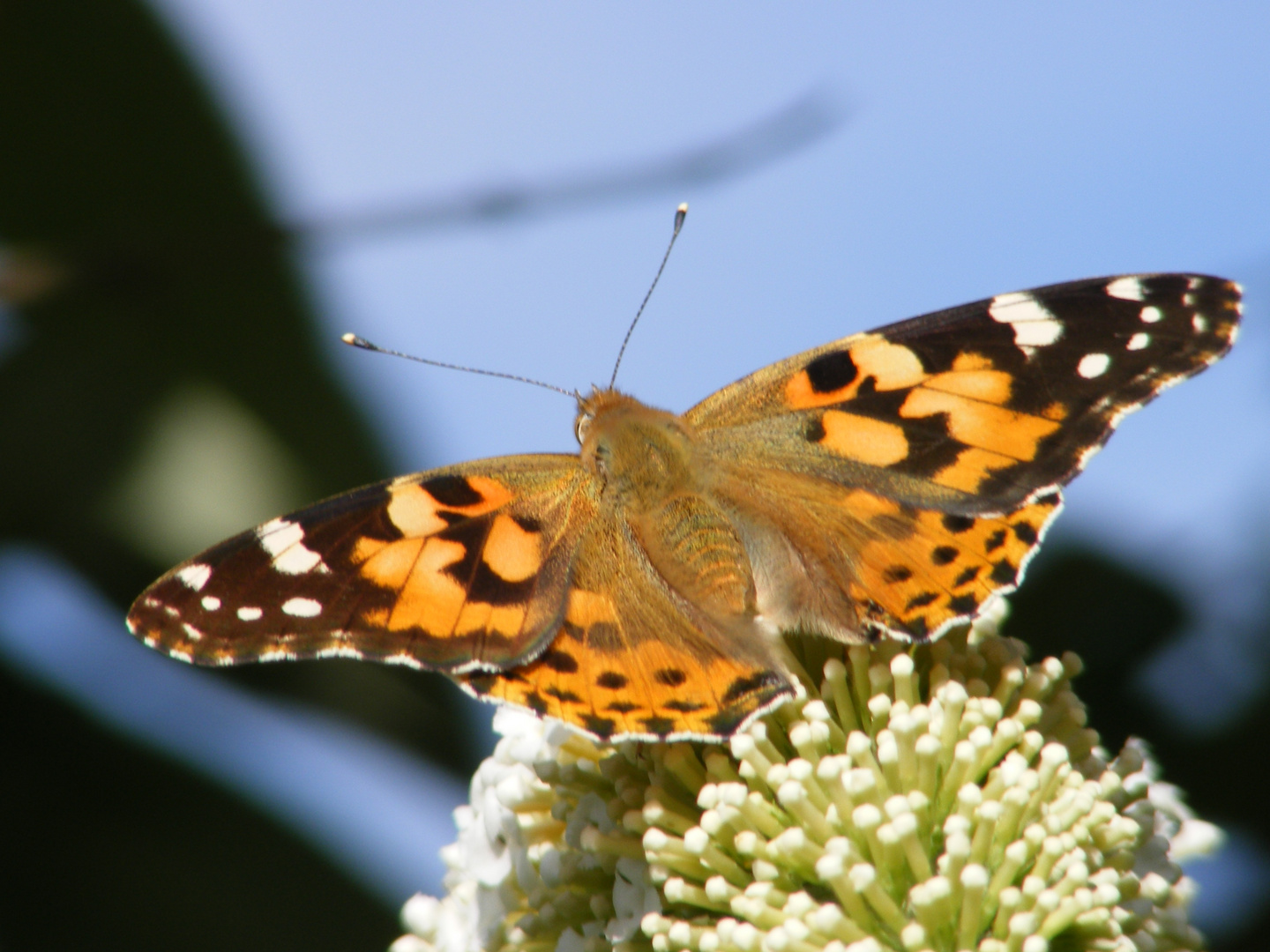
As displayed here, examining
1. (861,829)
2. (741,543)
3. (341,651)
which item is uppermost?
(741,543)

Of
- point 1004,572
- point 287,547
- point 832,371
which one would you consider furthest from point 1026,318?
point 287,547

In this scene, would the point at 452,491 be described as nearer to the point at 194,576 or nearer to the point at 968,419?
the point at 194,576

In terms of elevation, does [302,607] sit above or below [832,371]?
below

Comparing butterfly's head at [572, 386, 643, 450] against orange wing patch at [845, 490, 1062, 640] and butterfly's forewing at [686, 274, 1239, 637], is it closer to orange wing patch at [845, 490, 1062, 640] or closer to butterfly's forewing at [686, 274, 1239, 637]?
butterfly's forewing at [686, 274, 1239, 637]

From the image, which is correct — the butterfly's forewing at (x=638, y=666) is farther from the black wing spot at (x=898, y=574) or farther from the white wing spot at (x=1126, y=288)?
the white wing spot at (x=1126, y=288)

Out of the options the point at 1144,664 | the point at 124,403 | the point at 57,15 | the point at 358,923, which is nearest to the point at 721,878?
the point at 1144,664

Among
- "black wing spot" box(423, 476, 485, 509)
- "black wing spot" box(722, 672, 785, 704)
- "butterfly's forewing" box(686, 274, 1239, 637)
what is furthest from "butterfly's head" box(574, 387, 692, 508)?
"black wing spot" box(722, 672, 785, 704)

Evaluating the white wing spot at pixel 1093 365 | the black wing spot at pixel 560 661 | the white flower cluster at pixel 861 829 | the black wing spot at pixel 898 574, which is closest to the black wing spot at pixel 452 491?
the black wing spot at pixel 560 661
